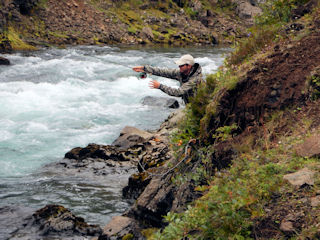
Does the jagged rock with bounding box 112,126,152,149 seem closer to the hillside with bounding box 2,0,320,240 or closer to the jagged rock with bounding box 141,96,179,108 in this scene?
the hillside with bounding box 2,0,320,240

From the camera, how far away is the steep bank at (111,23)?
3578cm

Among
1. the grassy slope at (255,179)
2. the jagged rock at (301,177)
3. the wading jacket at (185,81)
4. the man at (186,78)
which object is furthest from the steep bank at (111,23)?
the jagged rock at (301,177)

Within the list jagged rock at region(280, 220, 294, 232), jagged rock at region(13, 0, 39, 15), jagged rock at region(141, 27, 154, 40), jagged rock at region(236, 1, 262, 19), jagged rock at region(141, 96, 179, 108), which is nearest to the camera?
jagged rock at region(280, 220, 294, 232)

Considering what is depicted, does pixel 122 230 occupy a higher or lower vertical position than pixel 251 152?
lower

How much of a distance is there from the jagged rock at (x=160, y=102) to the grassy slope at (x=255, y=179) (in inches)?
434

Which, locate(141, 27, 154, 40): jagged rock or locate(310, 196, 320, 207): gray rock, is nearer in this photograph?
locate(310, 196, 320, 207): gray rock

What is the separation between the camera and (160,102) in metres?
17.5

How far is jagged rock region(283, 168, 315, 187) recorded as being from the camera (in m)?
3.61

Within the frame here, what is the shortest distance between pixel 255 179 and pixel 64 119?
1173 cm

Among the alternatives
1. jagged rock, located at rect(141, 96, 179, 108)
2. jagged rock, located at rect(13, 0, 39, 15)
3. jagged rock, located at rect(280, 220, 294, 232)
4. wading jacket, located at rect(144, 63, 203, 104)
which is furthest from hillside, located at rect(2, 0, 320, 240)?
jagged rock, located at rect(13, 0, 39, 15)

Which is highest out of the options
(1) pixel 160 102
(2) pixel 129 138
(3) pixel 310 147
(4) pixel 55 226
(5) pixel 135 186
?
(3) pixel 310 147

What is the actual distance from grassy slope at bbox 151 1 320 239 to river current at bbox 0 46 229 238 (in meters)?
1.36

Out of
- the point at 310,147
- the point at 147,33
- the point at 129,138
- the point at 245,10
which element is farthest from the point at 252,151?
the point at 245,10

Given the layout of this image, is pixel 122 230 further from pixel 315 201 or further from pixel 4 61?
pixel 4 61
